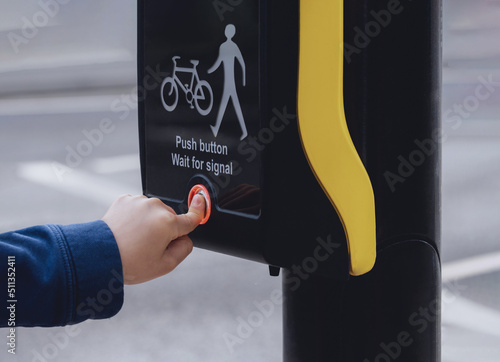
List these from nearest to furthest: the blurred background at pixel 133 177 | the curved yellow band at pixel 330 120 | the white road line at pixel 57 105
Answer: the curved yellow band at pixel 330 120
the blurred background at pixel 133 177
the white road line at pixel 57 105

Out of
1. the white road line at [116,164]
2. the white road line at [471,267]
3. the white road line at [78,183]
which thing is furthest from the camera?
the white road line at [116,164]

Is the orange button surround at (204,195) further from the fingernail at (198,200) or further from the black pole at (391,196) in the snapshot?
the black pole at (391,196)

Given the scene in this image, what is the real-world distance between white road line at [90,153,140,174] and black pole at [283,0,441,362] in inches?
158

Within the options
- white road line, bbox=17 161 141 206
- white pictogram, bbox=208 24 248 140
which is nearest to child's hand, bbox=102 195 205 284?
white pictogram, bbox=208 24 248 140

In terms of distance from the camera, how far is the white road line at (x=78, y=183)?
4551 millimetres

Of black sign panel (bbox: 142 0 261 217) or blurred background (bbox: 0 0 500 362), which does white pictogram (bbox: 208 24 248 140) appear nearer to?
black sign panel (bbox: 142 0 261 217)

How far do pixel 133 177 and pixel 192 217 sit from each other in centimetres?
382

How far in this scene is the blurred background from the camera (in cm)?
284

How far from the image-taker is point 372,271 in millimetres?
1177

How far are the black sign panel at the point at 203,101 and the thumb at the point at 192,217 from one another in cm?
3

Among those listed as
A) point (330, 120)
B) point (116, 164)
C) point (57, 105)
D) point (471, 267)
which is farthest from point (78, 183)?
point (330, 120)

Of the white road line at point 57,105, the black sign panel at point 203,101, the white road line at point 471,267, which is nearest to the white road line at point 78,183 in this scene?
the white road line at point 471,267

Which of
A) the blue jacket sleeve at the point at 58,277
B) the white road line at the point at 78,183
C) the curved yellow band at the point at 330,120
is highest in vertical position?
the curved yellow band at the point at 330,120

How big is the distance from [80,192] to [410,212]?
3668 millimetres
